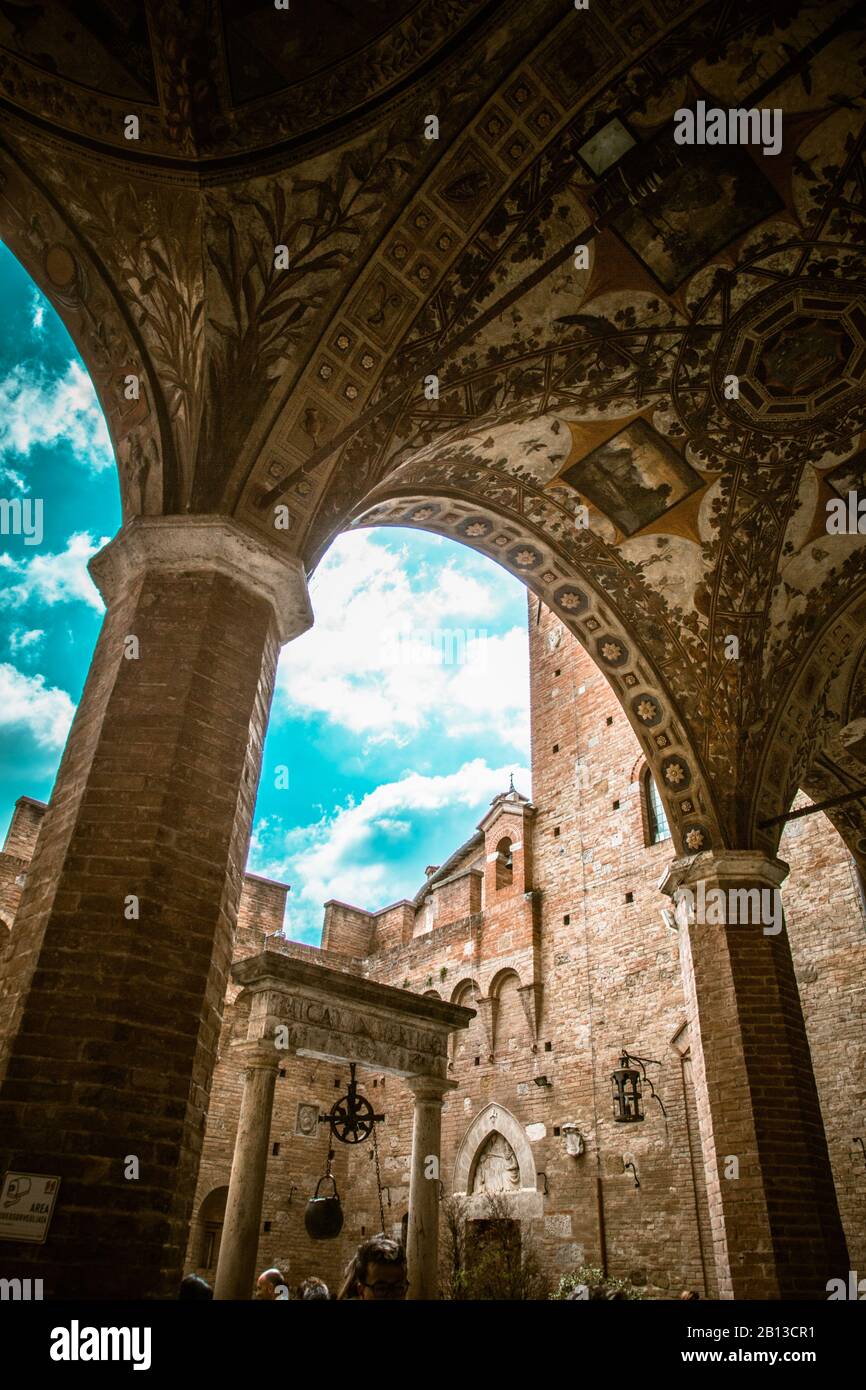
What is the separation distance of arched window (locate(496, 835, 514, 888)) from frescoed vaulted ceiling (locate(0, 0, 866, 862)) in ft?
35.6

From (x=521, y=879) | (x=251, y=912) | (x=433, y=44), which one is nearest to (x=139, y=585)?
(x=433, y=44)

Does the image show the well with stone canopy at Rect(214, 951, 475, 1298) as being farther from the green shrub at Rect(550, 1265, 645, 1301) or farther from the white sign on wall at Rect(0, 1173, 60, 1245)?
the white sign on wall at Rect(0, 1173, 60, 1245)

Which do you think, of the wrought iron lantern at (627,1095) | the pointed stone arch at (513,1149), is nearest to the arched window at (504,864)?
the pointed stone arch at (513,1149)

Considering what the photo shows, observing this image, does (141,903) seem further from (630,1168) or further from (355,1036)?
(630,1168)

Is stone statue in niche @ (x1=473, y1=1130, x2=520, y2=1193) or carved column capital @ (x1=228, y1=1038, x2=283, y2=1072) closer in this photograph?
carved column capital @ (x1=228, y1=1038, x2=283, y2=1072)

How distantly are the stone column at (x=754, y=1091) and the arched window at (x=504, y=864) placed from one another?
31.0 feet

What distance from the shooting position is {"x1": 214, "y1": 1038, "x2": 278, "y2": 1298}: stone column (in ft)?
24.6

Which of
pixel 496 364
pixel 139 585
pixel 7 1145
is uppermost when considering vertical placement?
pixel 496 364

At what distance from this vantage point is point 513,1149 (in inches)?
541

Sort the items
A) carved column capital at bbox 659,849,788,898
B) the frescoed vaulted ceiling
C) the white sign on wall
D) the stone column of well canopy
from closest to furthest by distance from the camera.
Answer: the white sign on wall
the stone column of well canopy
the frescoed vaulted ceiling
carved column capital at bbox 659,849,788,898

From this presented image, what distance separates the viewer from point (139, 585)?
4656mm

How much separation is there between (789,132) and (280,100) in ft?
10.1

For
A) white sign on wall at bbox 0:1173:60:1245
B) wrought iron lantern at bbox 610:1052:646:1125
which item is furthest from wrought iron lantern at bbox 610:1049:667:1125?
white sign on wall at bbox 0:1173:60:1245
